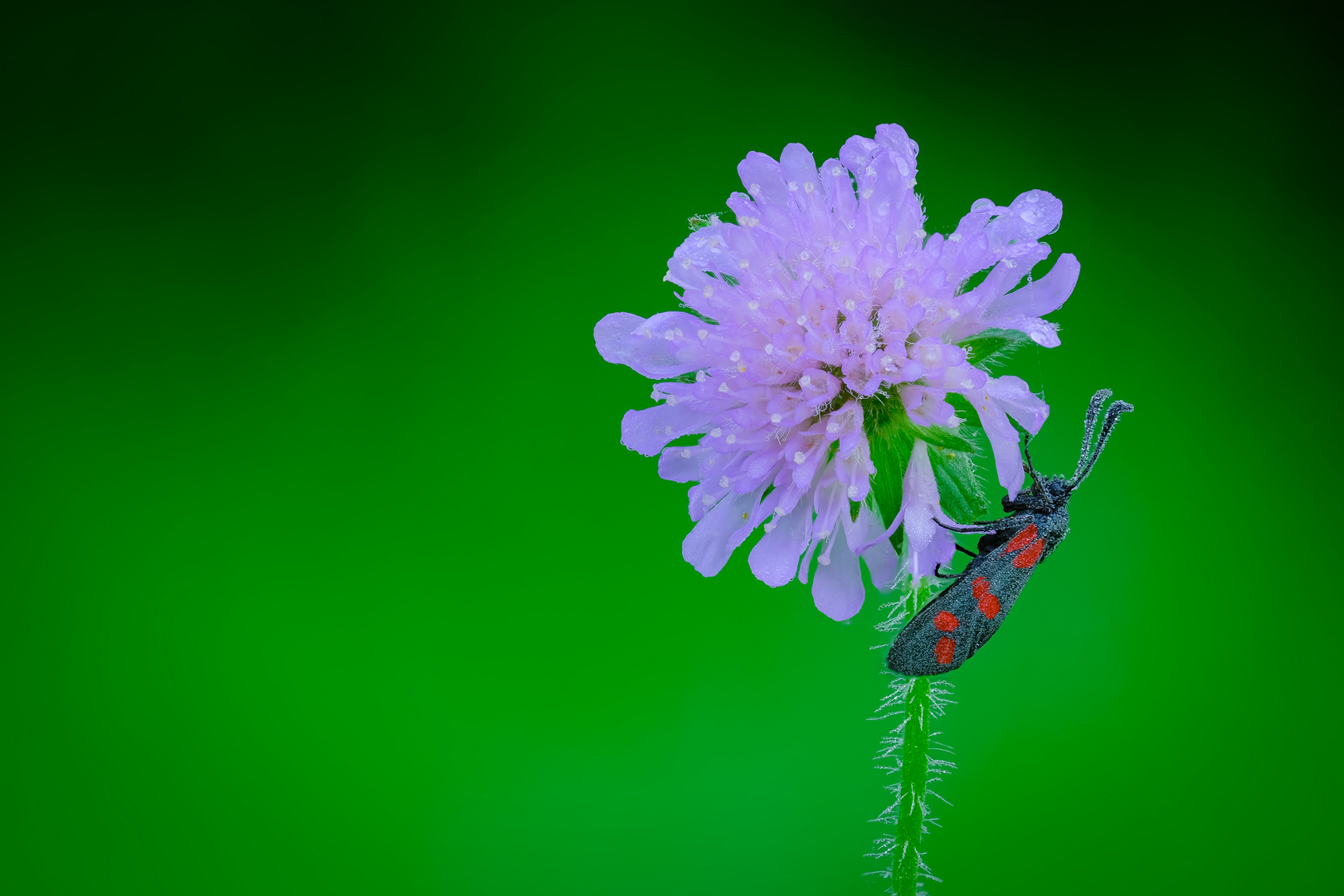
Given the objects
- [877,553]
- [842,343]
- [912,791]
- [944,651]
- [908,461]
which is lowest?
[912,791]

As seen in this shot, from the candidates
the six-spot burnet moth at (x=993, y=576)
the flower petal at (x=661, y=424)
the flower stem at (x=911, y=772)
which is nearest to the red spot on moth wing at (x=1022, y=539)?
the six-spot burnet moth at (x=993, y=576)

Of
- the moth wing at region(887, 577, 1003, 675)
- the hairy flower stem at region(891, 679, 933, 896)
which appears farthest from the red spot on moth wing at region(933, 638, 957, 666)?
the hairy flower stem at region(891, 679, 933, 896)

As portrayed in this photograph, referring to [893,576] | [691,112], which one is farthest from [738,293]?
[691,112]

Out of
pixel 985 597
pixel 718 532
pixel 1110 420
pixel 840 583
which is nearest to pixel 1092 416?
pixel 1110 420

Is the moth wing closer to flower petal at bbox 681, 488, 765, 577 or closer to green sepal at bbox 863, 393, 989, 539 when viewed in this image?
green sepal at bbox 863, 393, 989, 539

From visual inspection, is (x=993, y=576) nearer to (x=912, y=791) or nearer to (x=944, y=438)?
(x=944, y=438)

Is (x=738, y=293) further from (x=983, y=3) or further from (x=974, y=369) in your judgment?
(x=983, y=3)

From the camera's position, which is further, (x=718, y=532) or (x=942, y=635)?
(x=718, y=532)
